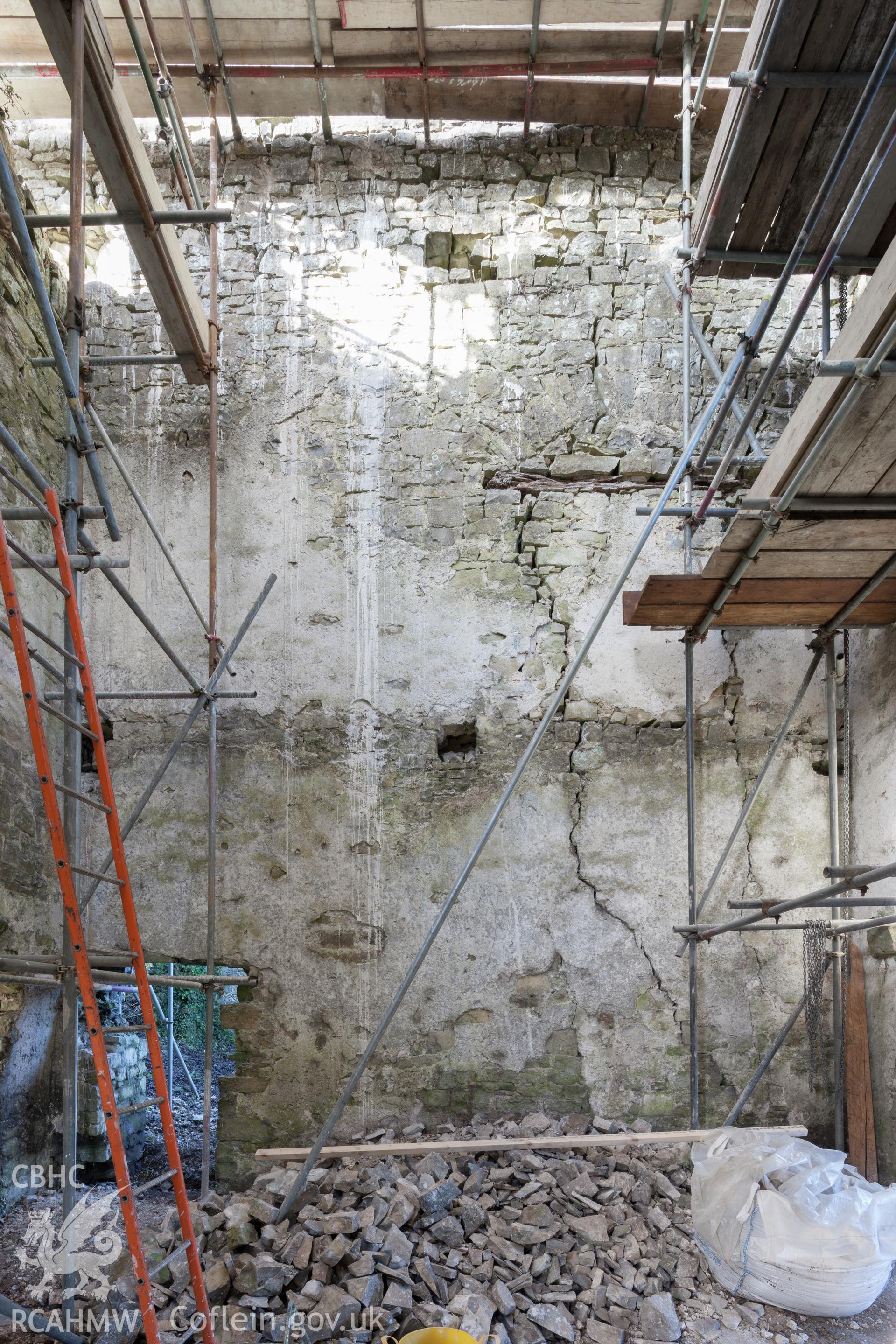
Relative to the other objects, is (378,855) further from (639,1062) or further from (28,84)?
(28,84)

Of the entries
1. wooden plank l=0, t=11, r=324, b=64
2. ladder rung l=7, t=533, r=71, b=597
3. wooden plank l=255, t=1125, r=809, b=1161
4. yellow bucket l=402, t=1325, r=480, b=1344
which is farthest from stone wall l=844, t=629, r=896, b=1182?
wooden plank l=0, t=11, r=324, b=64

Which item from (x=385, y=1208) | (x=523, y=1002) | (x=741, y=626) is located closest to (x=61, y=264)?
(x=741, y=626)

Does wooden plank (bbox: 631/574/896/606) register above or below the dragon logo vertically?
above

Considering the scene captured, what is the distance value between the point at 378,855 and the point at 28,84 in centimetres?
496

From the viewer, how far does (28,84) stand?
5234mm

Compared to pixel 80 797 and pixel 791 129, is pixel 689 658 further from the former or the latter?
pixel 80 797

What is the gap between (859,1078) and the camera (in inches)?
176

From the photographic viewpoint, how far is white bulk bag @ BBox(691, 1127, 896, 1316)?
3359mm

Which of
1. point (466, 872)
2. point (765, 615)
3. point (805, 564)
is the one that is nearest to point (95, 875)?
point (466, 872)

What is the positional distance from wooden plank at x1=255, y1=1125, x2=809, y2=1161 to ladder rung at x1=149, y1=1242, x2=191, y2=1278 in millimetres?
845

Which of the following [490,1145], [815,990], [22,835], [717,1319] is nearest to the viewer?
[717,1319]

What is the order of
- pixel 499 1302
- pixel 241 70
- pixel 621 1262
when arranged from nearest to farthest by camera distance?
pixel 499 1302 < pixel 621 1262 < pixel 241 70

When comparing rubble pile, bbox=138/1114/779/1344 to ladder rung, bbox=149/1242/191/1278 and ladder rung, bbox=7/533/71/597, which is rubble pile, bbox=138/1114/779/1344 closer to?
ladder rung, bbox=149/1242/191/1278

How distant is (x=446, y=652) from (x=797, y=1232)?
310cm
